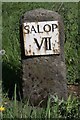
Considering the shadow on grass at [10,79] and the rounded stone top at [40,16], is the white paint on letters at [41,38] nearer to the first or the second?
the rounded stone top at [40,16]

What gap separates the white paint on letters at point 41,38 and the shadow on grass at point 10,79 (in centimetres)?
62

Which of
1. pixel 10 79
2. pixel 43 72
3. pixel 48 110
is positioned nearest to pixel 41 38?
pixel 43 72

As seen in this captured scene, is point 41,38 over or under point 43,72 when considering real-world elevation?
over

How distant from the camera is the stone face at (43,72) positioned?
6396mm

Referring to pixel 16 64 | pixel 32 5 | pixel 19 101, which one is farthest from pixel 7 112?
pixel 32 5

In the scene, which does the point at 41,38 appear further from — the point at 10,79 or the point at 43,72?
the point at 10,79

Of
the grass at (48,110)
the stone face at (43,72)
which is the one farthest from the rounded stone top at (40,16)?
the grass at (48,110)

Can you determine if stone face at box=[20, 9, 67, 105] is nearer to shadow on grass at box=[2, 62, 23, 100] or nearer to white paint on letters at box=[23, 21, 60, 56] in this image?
white paint on letters at box=[23, 21, 60, 56]

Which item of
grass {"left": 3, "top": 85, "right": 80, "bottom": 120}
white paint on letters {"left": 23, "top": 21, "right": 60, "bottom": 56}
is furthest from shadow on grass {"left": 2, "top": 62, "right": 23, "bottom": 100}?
white paint on letters {"left": 23, "top": 21, "right": 60, "bottom": 56}

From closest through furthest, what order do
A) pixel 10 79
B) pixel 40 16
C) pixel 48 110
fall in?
1. pixel 48 110
2. pixel 40 16
3. pixel 10 79

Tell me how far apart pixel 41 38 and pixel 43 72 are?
410mm

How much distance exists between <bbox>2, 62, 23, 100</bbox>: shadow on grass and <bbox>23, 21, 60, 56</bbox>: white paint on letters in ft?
2.04

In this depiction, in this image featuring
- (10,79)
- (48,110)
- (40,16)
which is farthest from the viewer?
(10,79)

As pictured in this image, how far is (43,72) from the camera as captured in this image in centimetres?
643
